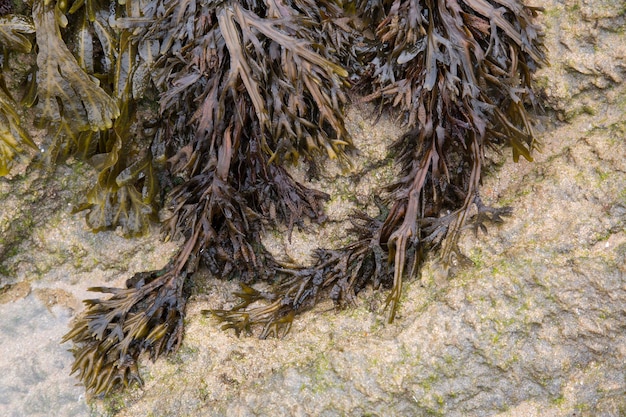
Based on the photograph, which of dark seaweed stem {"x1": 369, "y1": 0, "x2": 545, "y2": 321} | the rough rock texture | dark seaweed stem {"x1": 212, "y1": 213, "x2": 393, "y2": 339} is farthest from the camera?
dark seaweed stem {"x1": 212, "y1": 213, "x2": 393, "y2": 339}

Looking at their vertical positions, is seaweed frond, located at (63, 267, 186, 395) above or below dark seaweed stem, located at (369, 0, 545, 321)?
below

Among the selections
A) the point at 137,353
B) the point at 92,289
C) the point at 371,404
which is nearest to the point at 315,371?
the point at 371,404

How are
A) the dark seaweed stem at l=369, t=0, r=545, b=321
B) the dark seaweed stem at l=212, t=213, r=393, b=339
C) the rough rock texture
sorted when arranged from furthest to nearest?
the dark seaweed stem at l=212, t=213, r=393, b=339 → the dark seaweed stem at l=369, t=0, r=545, b=321 → the rough rock texture

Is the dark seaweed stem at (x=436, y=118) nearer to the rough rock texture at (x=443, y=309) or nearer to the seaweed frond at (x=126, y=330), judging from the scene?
the rough rock texture at (x=443, y=309)

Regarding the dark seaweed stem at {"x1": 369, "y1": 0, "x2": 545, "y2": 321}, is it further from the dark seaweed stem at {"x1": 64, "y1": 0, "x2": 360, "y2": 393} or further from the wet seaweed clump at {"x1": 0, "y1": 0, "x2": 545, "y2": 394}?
the dark seaweed stem at {"x1": 64, "y1": 0, "x2": 360, "y2": 393}

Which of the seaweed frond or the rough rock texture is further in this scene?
the seaweed frond

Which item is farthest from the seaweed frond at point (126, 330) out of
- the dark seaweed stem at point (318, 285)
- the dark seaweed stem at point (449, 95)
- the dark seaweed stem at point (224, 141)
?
the dark seaweed stem at point (449, 95)

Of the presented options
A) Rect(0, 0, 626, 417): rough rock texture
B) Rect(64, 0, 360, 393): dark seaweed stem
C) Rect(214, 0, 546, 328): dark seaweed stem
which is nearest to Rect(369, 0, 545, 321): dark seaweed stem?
Rect(214, 0, 546, 328): dark seaweed stem

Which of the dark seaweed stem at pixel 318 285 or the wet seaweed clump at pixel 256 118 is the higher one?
the wet seaweed clump at pixel 256 118
